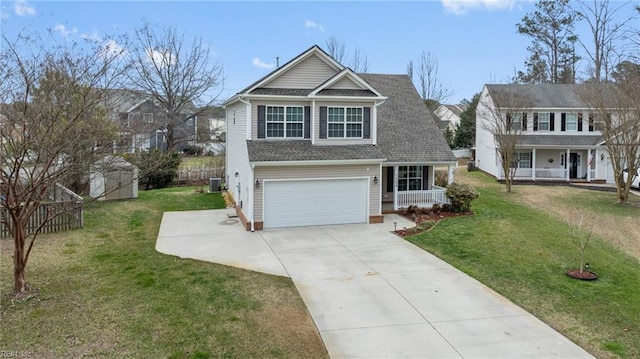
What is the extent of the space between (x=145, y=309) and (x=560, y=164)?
1239 inches

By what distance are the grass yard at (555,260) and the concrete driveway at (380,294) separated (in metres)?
0.54

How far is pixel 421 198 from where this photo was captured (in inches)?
774

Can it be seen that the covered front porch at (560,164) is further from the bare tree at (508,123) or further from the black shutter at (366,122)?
the black shutter at (366,122)

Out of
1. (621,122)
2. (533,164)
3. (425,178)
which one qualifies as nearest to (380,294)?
(425,178)

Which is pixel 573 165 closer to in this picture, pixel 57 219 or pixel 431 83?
pixel 431 83

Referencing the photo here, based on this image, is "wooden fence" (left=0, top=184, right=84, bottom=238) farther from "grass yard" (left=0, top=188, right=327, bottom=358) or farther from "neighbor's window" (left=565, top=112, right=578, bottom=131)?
"neighbor's window" (left=565, top=112, right=578, bottom=131)

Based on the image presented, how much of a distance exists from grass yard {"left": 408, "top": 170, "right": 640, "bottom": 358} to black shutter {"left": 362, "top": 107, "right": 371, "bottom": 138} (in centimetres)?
467

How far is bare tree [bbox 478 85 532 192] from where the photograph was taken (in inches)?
1023

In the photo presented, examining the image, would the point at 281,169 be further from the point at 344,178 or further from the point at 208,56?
the point at 208,56

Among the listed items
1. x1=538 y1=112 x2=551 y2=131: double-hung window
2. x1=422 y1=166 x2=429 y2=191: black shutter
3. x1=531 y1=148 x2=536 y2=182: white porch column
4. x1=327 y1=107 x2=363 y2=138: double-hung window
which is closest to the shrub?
x1=422 y1=166 x2=429 y2=191: black shutter

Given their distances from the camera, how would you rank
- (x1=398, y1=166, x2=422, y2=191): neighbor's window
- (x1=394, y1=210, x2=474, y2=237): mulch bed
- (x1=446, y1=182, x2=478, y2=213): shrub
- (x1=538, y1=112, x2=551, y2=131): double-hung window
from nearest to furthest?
(x1=394, y1=210, x2=474, y2=237): mulch bed
(x1=446, y1=182, x2=478, y2=213): shrub
(x1=398, y1=166, x2=422, y2=191): neighbor's window
(x1=538, y1=112, x2=551, y2=131): double-hung window

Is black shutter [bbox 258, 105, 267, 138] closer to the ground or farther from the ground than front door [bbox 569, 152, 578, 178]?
farther from the ground

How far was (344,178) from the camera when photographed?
16812 millimetres

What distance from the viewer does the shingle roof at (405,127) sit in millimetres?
19578
